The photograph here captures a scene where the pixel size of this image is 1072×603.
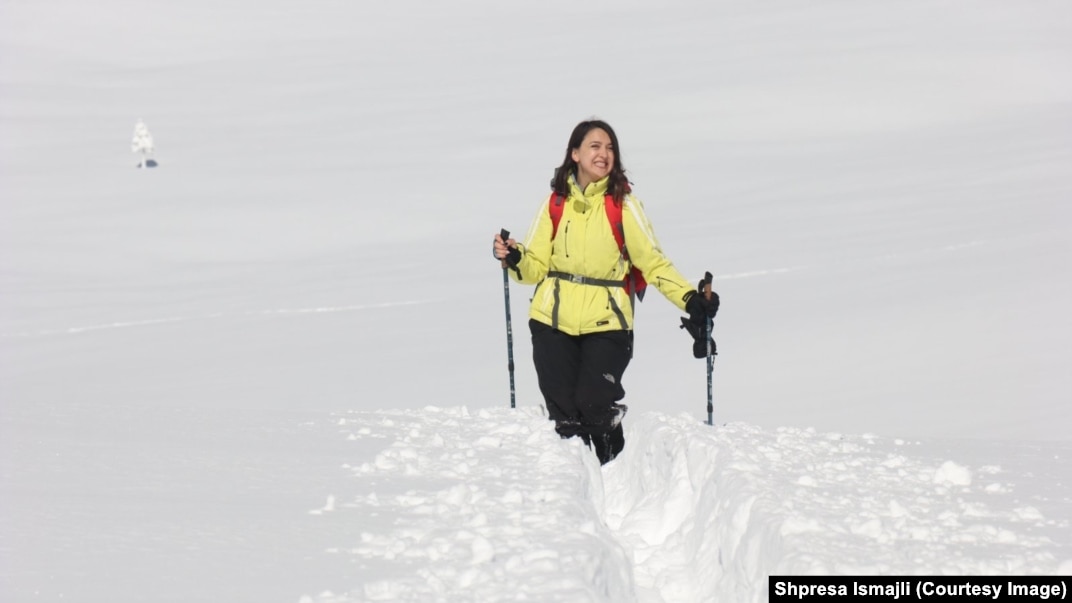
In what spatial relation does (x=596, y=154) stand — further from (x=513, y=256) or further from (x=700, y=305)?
(x=700, y=305)

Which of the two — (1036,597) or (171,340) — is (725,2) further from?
(1036,597)

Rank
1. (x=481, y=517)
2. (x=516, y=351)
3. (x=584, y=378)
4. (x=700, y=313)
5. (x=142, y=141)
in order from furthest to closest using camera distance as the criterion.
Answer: (x=142, y=141)
(x=516, y=351)
(x=584, y=378)
(x=700, y=313)
(x=481, y=517)

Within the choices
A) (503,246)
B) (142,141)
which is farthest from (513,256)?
(142,141)

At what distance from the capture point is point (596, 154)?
229 inches

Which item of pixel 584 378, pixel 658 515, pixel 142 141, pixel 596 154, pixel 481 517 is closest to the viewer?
pixel 481 517

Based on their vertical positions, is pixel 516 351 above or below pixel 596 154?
below

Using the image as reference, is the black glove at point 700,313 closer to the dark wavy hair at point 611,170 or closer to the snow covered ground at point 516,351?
the snow covered ground at point 516,351

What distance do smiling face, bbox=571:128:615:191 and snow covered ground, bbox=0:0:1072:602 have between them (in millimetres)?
1261

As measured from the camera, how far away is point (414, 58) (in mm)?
52219

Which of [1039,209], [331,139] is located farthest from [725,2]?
[1039,209]

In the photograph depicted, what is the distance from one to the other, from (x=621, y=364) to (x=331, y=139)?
3012 centimetres
